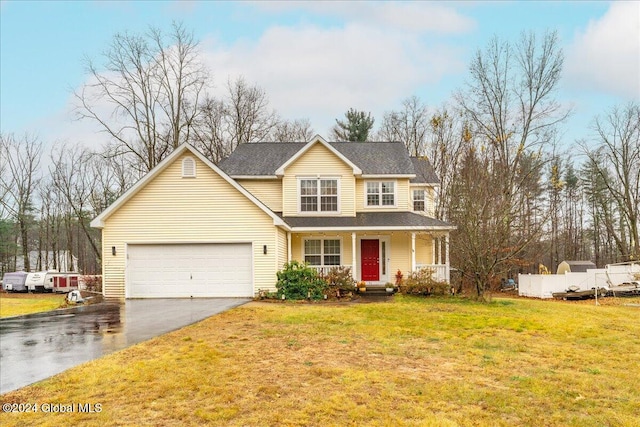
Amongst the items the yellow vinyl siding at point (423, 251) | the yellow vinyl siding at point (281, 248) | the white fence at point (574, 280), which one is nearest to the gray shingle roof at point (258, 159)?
the yellow vinyl siding at point (281, 248)

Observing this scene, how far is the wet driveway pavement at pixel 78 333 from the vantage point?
25.6ft

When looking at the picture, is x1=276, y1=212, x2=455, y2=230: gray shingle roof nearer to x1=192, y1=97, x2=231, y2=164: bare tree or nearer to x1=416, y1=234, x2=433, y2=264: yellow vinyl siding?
x1=416, y1=234, x2=433, y2=264: yellow vinyl siding

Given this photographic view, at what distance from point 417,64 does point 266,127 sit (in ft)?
61.4

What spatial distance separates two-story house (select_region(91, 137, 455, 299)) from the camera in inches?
782

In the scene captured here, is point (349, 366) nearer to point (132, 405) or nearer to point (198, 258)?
point (132, 405)

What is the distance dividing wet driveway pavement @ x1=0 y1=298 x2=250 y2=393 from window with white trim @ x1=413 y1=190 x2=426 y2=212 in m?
12.0

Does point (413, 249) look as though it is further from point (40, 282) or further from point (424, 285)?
point (40, 282)

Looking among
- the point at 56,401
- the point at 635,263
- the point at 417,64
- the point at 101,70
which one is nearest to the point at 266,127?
the point at 101,70

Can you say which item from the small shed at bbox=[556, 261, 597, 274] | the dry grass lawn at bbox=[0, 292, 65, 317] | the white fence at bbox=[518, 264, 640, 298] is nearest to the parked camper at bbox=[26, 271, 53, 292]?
the dry grass lawn at bbox=[0, 292, 65, 317]

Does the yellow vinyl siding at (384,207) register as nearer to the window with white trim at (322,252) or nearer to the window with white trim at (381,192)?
the window with white trim at (381,192)

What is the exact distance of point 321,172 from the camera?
23203 millimetres

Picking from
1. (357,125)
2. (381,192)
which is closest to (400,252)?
(381,192)

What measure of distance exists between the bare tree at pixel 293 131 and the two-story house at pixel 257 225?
17.6 m

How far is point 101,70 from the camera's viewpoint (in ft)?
108
